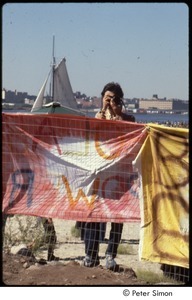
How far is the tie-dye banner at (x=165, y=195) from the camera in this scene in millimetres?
6355

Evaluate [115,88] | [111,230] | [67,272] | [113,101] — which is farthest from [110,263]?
[115,88]

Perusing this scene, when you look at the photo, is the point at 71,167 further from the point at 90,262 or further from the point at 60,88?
the point at 60,88

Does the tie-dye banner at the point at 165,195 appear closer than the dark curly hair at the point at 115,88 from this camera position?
Yes

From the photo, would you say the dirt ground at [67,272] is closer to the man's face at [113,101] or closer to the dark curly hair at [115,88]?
the man's face at [113,101]

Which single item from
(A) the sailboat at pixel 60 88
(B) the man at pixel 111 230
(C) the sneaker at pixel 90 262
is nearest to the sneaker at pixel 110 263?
(B) the man at pixel 111 230

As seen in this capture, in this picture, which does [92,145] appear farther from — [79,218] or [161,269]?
[161,269]

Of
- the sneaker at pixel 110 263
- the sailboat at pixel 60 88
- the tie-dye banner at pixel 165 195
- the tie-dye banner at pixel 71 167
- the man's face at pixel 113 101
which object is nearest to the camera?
the tie-dye banner at pixel 165 195

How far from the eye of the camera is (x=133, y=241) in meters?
8.29

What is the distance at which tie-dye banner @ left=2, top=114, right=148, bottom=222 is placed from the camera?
6762mm

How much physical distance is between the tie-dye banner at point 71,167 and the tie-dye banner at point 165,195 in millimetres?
158

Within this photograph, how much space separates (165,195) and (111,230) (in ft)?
2.78

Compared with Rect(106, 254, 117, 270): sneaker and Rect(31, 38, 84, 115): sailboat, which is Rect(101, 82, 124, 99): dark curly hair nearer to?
Rect(106, 254, 117, 270): sneaker

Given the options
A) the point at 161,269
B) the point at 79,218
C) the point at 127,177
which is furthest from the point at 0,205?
the point at 161,269

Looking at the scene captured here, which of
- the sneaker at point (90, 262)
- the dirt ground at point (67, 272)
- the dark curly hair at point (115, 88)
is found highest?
the dark curly hair at point (115, 88)
